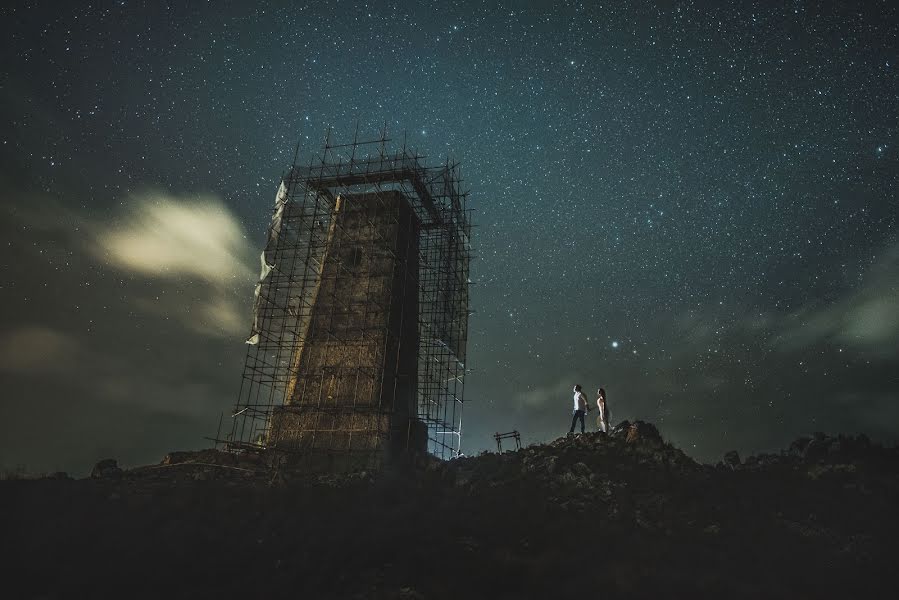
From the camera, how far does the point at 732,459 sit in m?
18.2

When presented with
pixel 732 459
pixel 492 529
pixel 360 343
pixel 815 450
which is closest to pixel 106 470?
pixel 360 343

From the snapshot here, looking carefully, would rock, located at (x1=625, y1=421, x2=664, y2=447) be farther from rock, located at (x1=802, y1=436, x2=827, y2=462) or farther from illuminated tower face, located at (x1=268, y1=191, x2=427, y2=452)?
illuminated tower face, located at (x1=268, y1=191, x2=427, y2=452)

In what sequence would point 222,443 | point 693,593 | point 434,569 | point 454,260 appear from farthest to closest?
point 454,260
point 222,443
point 434,569
point 693,593

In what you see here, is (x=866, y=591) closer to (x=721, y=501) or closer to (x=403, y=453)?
(x=721, y=501)

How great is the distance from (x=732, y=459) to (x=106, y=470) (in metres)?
19.5

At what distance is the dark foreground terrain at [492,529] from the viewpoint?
35.1 ft

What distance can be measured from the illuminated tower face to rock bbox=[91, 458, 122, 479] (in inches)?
→ 189

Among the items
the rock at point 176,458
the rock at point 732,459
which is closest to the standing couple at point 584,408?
the rock at point 732,459

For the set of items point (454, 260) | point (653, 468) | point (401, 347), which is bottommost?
point (653, 468)

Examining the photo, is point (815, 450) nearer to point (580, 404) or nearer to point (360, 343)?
point (580, 404)

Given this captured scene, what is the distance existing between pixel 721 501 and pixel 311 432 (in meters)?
13.1

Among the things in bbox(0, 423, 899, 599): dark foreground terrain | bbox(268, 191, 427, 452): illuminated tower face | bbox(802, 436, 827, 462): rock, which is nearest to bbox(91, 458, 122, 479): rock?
bbox(0, 423, 899, 599): dark foreground terrain

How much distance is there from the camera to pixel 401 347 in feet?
75.4

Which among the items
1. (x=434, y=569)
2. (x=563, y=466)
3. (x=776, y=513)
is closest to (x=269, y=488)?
(x=434, y=569)
